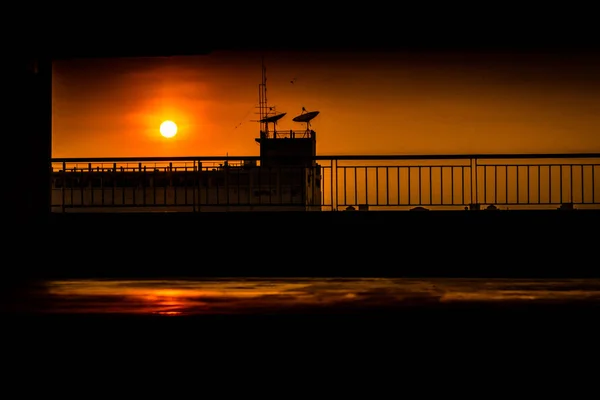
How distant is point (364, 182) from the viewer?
9.90 meters

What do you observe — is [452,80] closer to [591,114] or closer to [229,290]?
[591,114]

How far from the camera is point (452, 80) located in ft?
34.2

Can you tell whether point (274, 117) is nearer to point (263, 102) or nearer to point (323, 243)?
point (263, 102)

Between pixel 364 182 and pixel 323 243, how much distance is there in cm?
111

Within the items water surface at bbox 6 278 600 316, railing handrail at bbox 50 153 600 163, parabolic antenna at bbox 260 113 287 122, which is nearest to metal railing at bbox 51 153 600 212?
railing handrail at bbox 50 153 600 163

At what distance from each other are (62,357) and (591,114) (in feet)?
26.1

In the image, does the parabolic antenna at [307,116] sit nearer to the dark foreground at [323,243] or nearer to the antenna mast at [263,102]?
the antenna mast at [263,102]

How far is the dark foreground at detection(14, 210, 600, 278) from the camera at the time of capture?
29.3 feet

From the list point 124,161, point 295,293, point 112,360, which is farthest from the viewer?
point 124,161

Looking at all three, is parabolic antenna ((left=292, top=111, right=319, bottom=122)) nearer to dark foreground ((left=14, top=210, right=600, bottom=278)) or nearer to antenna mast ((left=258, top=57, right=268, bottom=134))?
antenna mast ((left=258, top=57, right=268, bottom=134))

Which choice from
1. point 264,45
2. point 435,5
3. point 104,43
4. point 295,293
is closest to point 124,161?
point 104,43

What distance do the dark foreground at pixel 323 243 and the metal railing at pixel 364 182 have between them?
475 mm

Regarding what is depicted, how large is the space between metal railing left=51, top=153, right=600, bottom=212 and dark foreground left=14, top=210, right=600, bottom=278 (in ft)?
1.56

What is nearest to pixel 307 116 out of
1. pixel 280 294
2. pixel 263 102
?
pixel 263 102
